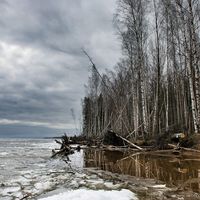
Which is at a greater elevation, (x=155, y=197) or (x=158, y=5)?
(x=158, y=5)

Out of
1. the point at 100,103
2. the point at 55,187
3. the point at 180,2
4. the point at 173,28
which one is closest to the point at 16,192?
the point at 55,187

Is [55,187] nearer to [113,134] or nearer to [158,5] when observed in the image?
[113,134]

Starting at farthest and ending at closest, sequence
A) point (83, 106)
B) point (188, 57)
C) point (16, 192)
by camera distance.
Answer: point (83, 106) < point (188, 57) < point (16, 192)

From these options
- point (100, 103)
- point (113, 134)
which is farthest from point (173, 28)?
point (100, 103)

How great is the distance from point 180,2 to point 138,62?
9.26m

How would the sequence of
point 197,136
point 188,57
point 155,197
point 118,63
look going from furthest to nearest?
1. point 118,63
2. point 188,57
3. point 197,136
4. point 155,197

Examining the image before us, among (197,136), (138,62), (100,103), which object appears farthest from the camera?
(100,103)

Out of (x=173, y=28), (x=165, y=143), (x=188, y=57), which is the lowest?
(x=165, y=143)

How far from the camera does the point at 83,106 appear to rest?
69.8 metres

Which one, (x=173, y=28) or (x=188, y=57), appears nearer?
(x=188, y=57)

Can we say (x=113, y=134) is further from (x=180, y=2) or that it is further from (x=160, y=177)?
(x=160, y=177)

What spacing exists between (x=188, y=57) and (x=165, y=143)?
5423 mm

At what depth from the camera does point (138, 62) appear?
91.9 ft

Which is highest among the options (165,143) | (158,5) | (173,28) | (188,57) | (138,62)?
(158,5)
